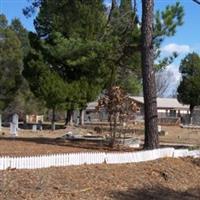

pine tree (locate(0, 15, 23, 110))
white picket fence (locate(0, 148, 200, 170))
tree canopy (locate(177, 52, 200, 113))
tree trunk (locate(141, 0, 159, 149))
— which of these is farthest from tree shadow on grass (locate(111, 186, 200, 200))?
tree canopy (locate(177, 52, 200, 113))

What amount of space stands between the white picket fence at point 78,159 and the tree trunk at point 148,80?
1.34m

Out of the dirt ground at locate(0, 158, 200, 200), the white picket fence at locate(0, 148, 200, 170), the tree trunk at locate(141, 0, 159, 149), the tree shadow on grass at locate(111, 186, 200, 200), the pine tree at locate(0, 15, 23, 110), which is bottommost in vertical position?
the tree shadow on grass at locate(111, 186, 200, 200)

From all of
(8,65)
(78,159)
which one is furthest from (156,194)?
(8,65)

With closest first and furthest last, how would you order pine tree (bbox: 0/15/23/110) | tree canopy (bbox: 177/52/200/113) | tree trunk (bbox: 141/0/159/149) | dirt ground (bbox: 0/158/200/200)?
dirt ground (bbox: 0/158/200/200)
tree trunk (bbox: 141/0/159/149)
pine tree (bbox: 0/15/23/110)
tree canopy (bbox: 177/52/200/113)

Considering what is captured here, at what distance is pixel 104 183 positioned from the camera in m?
12.4

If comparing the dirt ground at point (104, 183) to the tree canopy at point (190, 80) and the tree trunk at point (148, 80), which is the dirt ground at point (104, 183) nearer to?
the tree trunk at point (148, 80)

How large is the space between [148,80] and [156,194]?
22.8 ft

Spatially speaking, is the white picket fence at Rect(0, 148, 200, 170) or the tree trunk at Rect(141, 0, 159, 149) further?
the tree trunk at Rect(141, 0, 159, 149)

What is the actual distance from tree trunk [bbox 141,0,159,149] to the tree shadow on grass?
5.26 m

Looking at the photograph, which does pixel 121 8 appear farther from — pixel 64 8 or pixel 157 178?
pixel 157 178

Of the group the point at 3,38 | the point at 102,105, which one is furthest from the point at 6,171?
the point at 3,38

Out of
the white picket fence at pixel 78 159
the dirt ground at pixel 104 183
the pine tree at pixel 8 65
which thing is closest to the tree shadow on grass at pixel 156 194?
the dirt ground at pixel 104 183

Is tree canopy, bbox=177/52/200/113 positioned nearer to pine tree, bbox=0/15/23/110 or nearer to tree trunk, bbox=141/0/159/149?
pine tree, bbox=0/15/23/110

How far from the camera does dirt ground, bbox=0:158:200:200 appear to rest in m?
11.0
